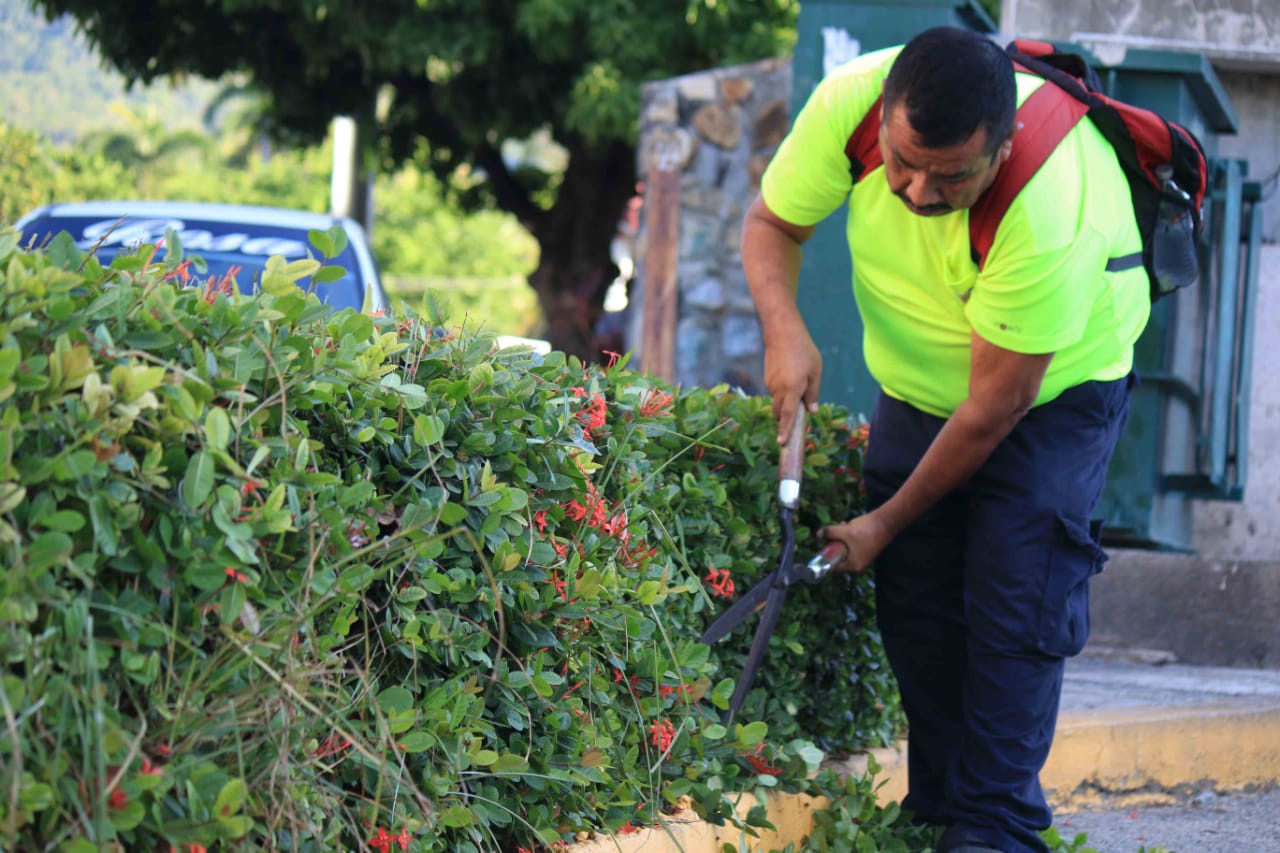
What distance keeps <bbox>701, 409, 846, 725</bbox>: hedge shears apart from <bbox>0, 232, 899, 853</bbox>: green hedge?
0.09m

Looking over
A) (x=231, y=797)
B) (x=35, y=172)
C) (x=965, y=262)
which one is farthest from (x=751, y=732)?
(x=35, y=172)

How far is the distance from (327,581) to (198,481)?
0.22m

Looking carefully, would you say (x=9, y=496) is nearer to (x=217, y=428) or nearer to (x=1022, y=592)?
(x=217, y=428)

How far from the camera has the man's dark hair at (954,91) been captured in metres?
2.52

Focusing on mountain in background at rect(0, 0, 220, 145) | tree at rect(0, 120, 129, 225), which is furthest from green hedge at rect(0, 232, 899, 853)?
mountain in background at rect(0, 0, 220, 145)

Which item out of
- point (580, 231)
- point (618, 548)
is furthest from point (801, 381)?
point (580, 231)

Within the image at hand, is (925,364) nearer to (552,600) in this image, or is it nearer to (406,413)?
(552,600)

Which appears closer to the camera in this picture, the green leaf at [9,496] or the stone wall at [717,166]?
the green leaf at [9,496]

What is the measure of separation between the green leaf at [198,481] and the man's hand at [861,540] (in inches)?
66.3

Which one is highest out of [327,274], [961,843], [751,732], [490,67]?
[490,67]

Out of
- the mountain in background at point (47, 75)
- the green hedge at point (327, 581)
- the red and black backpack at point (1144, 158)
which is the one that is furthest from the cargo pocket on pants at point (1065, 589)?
the mountain in background at point (47, 75)

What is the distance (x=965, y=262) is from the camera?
9.21 ft

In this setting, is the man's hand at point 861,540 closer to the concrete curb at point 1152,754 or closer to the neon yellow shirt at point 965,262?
the neon yellow shirt at point 965,262

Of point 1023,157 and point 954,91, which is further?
point 1023,157
